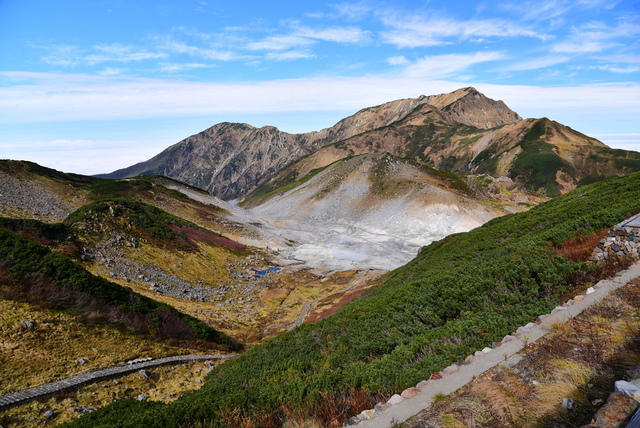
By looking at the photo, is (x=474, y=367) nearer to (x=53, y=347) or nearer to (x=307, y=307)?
(x=53, y=347)

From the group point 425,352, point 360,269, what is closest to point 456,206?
point 360,269

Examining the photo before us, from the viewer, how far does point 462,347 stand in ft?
31.9

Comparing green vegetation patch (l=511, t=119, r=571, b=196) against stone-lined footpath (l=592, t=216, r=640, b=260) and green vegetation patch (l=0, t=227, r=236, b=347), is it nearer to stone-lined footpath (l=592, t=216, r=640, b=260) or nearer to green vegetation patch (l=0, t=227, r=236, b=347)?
stone-lined footpath (l=592, t=216, r=640, b=260)

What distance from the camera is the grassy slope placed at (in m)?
9.06

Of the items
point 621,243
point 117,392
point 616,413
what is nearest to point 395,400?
point 616,413

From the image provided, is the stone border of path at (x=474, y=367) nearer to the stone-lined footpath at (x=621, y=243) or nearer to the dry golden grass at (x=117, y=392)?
the stone-lined footpath at (x=621, y=243)

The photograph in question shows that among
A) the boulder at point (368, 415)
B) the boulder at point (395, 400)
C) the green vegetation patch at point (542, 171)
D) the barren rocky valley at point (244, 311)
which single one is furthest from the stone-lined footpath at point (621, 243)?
the green vegetation patch at point (542, 171)

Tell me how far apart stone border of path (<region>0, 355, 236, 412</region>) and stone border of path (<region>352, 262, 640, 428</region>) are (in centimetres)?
1407

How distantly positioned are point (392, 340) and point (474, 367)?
5.62 meters

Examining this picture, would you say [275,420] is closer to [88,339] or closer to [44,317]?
[88,339]

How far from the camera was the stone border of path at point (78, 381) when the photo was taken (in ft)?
41.5

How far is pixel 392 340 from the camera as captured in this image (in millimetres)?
13344

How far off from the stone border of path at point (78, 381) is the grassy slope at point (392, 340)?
3.46 meters

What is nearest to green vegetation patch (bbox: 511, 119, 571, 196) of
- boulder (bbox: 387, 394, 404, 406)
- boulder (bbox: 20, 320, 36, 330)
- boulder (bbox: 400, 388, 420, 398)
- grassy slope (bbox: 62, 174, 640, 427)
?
grassy slope (bbox: 62, 174, 640, 427)
